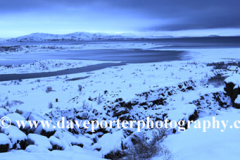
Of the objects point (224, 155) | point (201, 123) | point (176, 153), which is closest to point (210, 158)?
point (224, 155)

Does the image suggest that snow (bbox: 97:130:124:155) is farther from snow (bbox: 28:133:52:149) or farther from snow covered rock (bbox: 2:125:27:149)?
snow covered rock (bbox: 2:125:27:149)

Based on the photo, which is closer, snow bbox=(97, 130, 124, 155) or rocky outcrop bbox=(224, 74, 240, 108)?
snow bbox=(97, 130, 124, 155)

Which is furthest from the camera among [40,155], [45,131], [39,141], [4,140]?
[45,131]

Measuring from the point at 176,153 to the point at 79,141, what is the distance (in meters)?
2.85

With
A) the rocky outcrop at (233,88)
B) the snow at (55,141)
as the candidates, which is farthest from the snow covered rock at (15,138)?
the rocky outcrop at (233,88)

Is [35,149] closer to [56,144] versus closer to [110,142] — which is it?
[56,144]

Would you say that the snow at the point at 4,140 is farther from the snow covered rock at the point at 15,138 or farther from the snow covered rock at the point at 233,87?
the snow covered rock at the point at 233,87

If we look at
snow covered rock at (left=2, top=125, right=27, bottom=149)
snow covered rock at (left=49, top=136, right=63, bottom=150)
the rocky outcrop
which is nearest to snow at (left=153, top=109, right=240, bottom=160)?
the rocky outcrop

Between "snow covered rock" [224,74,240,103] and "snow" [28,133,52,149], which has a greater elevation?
"snow covered rock" [224,74,240,103]

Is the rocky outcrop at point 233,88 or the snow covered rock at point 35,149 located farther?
the rocky outcrop at point 233,88

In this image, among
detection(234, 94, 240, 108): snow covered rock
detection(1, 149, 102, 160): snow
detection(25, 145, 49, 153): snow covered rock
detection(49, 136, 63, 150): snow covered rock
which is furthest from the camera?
detection(234, 94, 240, 108): snow covered rock

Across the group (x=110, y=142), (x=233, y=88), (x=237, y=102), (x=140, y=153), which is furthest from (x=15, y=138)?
(x=233, y=88)

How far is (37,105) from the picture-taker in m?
9.30

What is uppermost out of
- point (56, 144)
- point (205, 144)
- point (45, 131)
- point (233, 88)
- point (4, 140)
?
point (233, 88)
